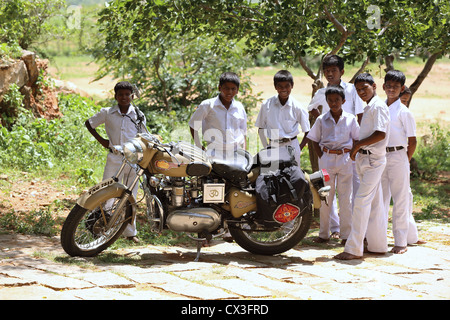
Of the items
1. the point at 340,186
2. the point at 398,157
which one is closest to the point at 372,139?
the point at 398,157

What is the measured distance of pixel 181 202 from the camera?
5.96 meters

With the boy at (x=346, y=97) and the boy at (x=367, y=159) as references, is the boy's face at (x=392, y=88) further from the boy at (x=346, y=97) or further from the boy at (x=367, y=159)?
the boy at (x=346, y=97)

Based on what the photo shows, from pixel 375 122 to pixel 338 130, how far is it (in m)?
0.78

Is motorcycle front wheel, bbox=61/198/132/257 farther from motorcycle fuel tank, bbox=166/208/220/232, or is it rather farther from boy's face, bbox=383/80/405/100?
boy's face, bbox=383/80/405/100

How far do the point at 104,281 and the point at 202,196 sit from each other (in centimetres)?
141

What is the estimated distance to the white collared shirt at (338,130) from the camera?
6750 millimetres

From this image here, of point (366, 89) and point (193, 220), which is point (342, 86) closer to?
point (366, 89)

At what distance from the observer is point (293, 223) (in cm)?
624

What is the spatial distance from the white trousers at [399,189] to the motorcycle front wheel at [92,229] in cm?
255

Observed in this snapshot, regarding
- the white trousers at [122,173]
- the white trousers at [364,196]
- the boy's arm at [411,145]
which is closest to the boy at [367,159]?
the white trousers at [364,196]

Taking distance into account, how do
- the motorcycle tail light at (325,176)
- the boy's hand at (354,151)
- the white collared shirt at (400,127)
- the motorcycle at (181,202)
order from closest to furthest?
the motorcycle at (181,202) → the boy's hand at (354,151) → the motorcycle tail light at (325,176) → the white collared shirt at (400,127)

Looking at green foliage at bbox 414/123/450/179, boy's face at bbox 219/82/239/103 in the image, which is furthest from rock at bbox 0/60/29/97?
green foliage at bbox 414/123/450/179
